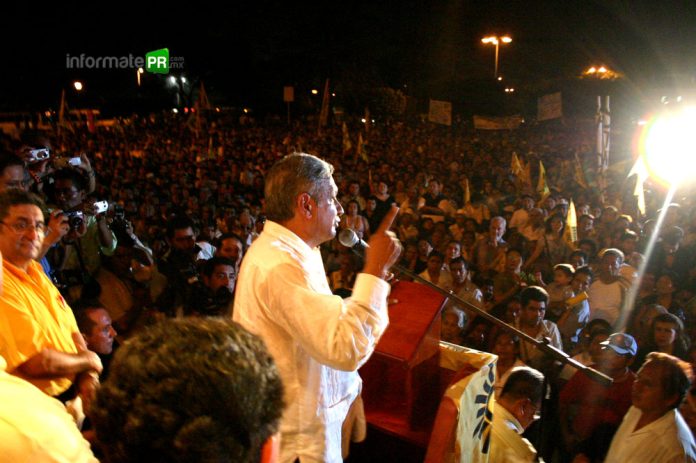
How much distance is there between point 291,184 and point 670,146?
22.1 feet

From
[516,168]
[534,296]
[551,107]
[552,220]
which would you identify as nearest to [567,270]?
[534,296]

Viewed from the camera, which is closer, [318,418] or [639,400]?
[318,418]

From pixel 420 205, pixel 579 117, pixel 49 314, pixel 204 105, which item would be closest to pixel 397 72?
pixel 579 117

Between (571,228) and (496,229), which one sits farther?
(571,228)

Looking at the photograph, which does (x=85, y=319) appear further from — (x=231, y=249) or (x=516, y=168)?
(x=516, y=168)

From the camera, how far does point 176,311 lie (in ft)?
13.5

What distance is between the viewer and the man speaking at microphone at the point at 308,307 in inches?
67.3

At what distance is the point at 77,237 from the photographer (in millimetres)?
4375

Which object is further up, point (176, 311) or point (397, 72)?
point (397, 72)

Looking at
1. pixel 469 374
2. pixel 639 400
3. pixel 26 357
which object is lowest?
pixel 639 400

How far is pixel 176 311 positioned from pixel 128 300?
457mm

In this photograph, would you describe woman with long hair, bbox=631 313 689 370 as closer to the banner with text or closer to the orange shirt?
the orange shirt

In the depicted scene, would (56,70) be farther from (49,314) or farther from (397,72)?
(49,314)

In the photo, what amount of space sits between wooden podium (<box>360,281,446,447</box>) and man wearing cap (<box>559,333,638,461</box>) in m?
1.32
